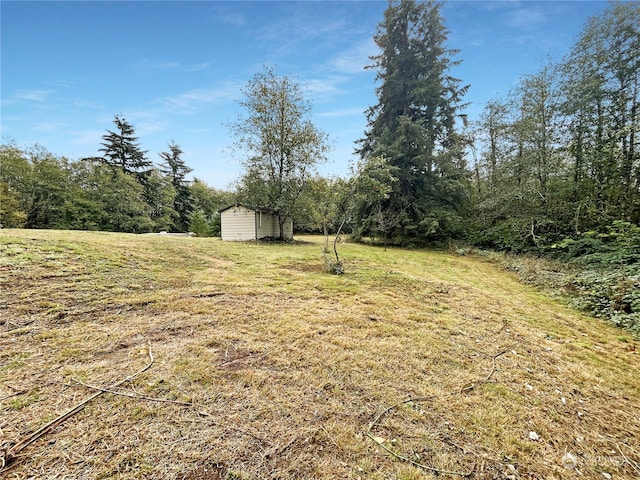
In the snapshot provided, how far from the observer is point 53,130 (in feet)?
42.4

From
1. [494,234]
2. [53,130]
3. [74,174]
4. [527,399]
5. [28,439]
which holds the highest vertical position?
[53,130]

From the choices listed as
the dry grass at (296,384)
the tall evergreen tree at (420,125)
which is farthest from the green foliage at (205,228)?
the dry grass at (296,384)

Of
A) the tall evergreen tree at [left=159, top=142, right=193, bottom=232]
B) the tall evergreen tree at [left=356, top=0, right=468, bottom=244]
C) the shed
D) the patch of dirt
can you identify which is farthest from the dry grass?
the tall evergreen tree at [left=159, top=142, right=193, bottom=232]

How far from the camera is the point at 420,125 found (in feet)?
41.0

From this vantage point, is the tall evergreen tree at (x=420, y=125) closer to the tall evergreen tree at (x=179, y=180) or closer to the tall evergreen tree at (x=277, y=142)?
the tall evergreen tree at (x=277, y=142)

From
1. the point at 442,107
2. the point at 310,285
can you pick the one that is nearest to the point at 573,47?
the point at 442,107

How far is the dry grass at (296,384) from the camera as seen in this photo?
1332mm

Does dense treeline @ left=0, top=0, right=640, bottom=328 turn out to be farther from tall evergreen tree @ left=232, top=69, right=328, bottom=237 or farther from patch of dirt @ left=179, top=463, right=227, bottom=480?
patch of dirt @ left=179, top=463, right=227, bottom=480

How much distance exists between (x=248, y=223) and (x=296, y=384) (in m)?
11.4

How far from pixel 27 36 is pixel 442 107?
15.1 meters

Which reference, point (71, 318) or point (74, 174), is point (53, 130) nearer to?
point (74, 174)

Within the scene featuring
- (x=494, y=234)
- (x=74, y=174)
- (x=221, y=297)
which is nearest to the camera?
(x=221, y=297)

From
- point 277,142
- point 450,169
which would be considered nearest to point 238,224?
point 277,142

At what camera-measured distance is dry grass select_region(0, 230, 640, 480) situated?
52.4 inches
